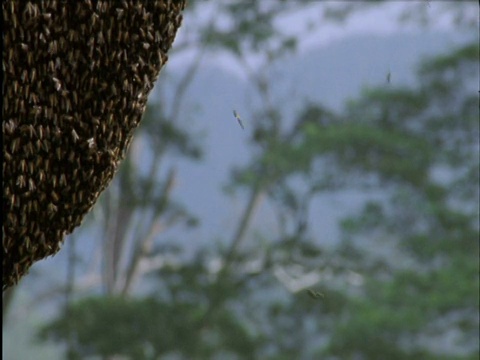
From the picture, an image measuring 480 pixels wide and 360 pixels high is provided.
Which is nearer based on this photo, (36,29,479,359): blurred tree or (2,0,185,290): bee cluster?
(2,0,185,290): bee cluster

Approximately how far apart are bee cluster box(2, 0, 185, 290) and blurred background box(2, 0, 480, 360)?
923 centimetres

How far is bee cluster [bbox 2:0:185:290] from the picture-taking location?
5.93ft

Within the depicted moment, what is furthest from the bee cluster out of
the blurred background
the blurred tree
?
the blurred tree

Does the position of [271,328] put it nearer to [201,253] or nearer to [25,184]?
[201,253]

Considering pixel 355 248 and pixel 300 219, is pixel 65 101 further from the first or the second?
pixel 300 219

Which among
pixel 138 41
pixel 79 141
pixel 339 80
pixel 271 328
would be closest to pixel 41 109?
pixel 79 141

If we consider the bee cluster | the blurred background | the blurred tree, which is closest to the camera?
the bee cluster

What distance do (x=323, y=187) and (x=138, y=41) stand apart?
38.4 ft

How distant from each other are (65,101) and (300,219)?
1221 centimetres

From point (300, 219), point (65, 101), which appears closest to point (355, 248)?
point (300, 219)

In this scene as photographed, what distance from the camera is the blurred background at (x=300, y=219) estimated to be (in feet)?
39.8

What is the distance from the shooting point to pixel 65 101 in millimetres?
1866

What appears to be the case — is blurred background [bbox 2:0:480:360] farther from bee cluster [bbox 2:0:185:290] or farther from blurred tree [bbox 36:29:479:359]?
bee cluster [bbox 2:0:185:290]

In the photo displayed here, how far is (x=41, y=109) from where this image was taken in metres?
1.83
